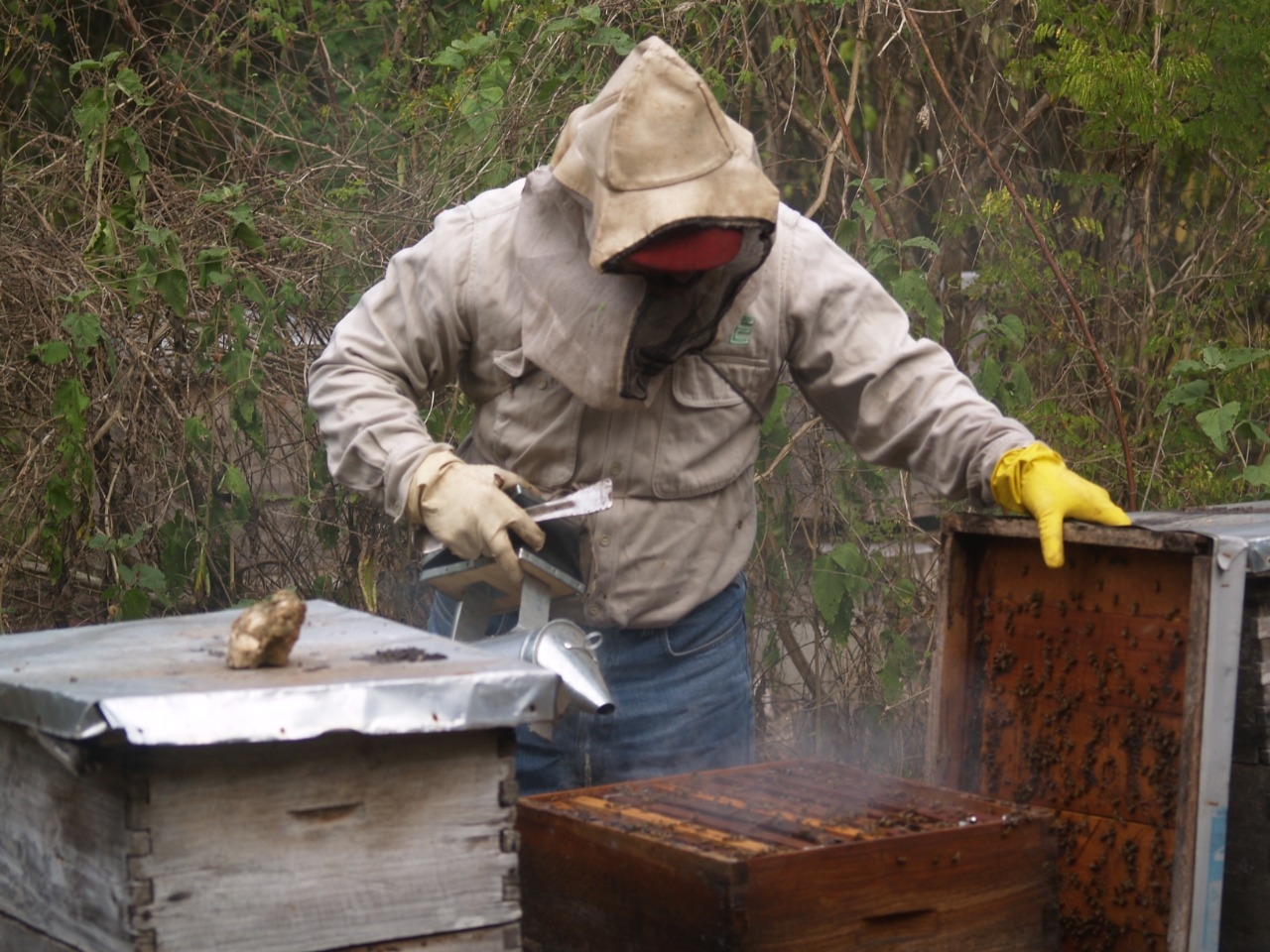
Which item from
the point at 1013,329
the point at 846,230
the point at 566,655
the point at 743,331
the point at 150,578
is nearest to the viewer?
the point at 566,655

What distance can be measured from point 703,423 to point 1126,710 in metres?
0.80

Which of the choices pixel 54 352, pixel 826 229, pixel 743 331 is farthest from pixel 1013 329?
pixel 54 352

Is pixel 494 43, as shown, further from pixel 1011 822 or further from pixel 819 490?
pixel 1011 822

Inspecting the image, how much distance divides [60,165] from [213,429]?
0.85m

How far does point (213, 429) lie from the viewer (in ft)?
12.7

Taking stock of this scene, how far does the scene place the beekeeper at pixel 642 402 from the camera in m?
2.18

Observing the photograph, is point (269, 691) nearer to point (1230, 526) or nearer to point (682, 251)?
point (682, 251)

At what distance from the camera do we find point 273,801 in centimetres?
150

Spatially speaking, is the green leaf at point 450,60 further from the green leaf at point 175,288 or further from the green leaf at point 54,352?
the green leaf at point 54,352

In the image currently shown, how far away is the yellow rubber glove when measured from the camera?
203cm

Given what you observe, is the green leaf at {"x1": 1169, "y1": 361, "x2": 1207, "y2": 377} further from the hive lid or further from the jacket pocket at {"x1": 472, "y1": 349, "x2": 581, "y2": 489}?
the hive lid

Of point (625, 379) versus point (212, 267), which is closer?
point (625, 379)

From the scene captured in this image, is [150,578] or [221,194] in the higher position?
[221,194]

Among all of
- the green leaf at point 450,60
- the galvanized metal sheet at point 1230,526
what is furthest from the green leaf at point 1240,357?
the green leaf at point 450,60
